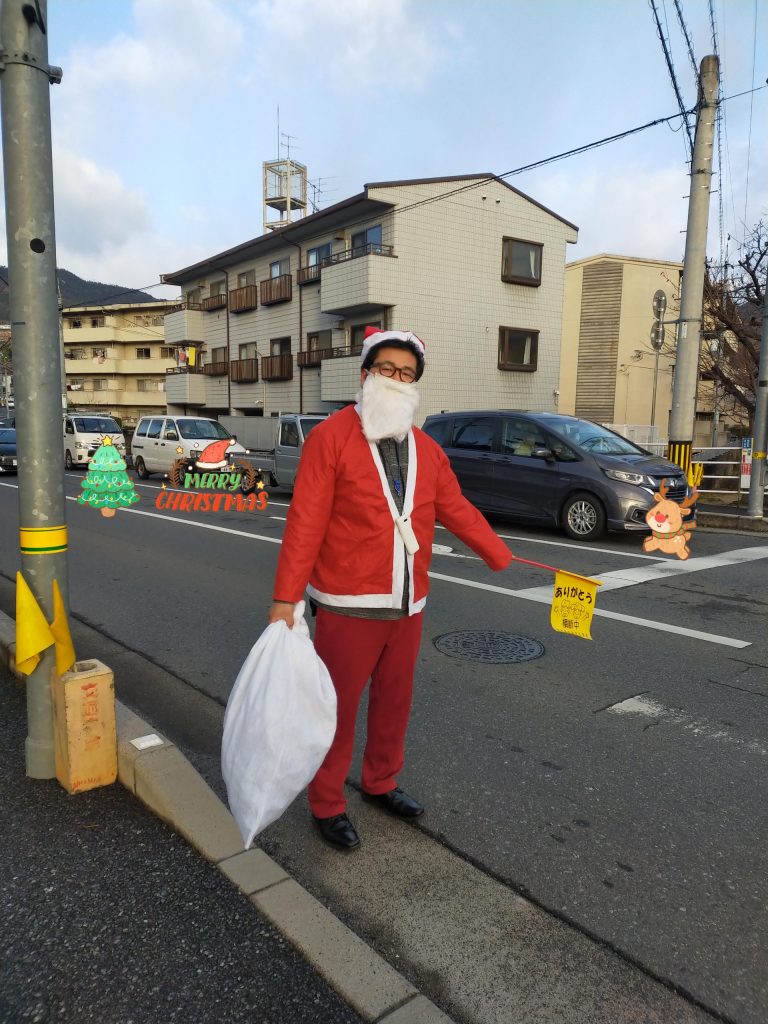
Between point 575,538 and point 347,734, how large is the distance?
758cm

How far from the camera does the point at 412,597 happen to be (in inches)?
105

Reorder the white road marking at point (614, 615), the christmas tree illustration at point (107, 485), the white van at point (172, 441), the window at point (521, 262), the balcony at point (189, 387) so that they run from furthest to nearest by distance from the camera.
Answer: the balcony at point (189, 387)
the window at point (521, 262)
the white van at point (172, 441)
the christmas tree illustration at point (107, 485)
the white road marking at point (614, 615)

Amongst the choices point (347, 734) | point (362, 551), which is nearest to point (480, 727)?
point (347, 734)

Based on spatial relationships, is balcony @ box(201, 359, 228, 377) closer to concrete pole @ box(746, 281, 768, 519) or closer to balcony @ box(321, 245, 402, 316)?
balcony @ box(321, 245, 402, 316)

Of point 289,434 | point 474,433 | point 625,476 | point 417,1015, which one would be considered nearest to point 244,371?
point 289,434

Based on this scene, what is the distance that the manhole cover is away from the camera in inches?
196

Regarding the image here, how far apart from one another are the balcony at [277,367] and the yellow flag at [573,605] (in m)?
25.3

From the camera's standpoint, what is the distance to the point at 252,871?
2488 mm

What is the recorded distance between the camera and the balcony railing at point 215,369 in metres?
31.8

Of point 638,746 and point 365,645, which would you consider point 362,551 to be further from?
point 638,746

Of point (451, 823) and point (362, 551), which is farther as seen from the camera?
point (451, 823)

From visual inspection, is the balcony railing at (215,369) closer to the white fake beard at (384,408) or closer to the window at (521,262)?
the window at (521,262)

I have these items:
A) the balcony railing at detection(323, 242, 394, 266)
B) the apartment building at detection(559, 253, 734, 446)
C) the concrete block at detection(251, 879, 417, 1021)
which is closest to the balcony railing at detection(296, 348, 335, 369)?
the balcony railing at detection(323, 242, 394, 266)

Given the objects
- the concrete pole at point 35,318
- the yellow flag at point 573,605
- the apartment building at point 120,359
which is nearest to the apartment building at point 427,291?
the yellow flag at point 573,605
